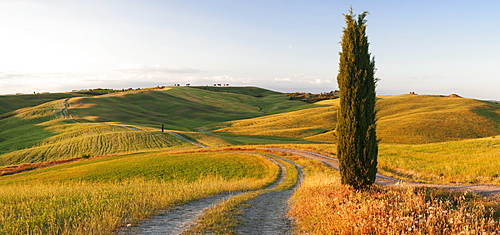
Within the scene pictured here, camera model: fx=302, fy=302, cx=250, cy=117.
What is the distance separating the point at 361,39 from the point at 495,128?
8672 centimetres

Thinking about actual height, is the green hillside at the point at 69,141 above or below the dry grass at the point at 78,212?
below

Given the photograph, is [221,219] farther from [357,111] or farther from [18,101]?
[18,101]

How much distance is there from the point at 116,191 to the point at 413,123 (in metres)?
84.3

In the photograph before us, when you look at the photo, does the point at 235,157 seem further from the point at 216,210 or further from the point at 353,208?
the point at 353,208

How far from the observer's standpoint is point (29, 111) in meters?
117

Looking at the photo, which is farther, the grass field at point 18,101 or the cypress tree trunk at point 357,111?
the grass field at point 18,101

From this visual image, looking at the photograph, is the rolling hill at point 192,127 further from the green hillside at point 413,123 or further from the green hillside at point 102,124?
the green hillside at point 102,124

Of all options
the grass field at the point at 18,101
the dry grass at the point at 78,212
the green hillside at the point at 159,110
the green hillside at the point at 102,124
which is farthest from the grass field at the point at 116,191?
the grass field at the point at 18,101

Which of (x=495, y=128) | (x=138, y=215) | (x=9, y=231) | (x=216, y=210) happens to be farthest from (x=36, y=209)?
(x=495, y=128)

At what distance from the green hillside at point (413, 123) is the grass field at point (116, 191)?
88.3 ft

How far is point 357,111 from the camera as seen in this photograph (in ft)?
50.7

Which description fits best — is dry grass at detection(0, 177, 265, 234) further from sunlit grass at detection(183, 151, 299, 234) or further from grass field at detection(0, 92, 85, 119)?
grass field at detection(0, 92, 85, 119)

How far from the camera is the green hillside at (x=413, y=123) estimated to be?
76.1 meters

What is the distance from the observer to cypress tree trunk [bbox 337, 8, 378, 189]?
600 inches
